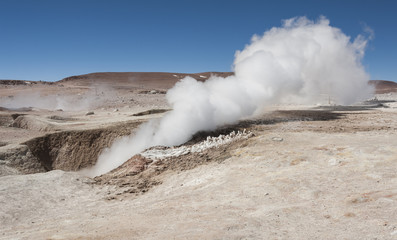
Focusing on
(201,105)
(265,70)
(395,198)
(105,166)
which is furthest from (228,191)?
(265,70)

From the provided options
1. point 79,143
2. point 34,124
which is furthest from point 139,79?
point 79,143

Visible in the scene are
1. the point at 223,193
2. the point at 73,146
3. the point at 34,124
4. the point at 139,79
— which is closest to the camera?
the point at 223,193

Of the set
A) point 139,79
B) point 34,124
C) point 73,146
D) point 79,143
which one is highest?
point 139,79

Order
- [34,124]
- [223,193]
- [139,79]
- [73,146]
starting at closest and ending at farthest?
[223,193] < [73,146] < [34,124] < [139,79]

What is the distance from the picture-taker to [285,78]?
1223cm

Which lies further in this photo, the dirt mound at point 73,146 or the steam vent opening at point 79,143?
the dirt mound at point 73,146

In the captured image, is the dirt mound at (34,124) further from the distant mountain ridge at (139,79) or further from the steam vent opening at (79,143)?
the distant mountain ridge at (139,79)

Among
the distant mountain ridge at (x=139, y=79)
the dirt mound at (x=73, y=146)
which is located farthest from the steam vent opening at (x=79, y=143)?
the distant mountain ridge at (x=139, y=79)

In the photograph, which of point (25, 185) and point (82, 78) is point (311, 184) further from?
point (82, 78)

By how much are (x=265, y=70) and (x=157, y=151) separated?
5.43 meters

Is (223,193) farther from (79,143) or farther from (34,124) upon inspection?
(34,124)

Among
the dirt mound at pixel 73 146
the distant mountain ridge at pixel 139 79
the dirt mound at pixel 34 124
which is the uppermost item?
the distant mountain ridge at pixel 139 79

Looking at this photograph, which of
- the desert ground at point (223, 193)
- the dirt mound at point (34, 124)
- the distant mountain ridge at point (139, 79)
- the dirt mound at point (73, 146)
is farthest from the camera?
the distant mountain ridge at point (139, 79)

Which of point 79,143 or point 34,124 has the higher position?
point 34,124
